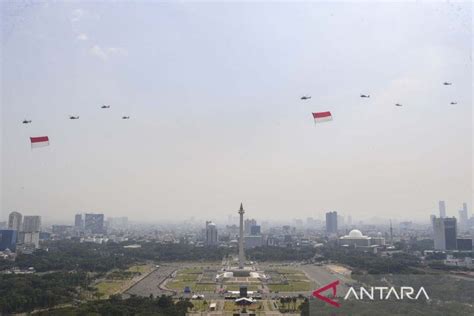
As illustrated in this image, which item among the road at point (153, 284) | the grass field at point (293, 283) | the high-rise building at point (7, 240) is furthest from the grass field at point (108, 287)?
the high-rise building at point (7, 240)

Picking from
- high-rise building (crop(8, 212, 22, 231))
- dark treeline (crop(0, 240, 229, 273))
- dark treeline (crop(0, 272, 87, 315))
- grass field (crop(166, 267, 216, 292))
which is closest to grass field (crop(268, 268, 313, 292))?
grass field (crop(166, 267, 216, 292))

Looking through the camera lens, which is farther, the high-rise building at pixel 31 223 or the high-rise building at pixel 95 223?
the high-rise building at pixel 95 223

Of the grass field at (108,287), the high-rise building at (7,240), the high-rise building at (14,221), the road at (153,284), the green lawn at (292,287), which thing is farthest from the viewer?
the high-rise building at (14,221)

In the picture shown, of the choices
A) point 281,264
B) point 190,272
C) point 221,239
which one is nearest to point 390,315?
point 190,272

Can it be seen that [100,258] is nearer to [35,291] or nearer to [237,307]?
[35,291]

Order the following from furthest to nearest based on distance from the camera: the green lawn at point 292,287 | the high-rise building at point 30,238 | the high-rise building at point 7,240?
the high-rise building at point 30,238
the high-rise building at point 7,240
the green lawn at point 292,287

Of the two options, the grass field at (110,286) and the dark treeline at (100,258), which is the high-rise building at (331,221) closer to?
the dark treeline at (100,258)
